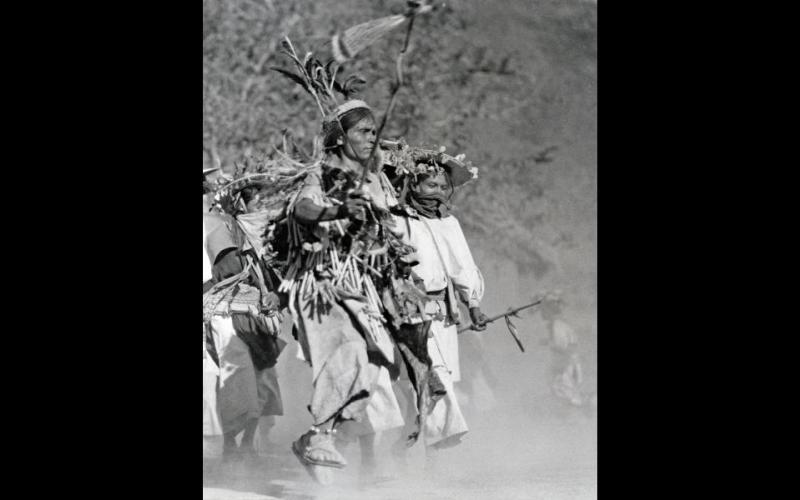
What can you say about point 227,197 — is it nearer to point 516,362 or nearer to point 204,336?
point 204,336

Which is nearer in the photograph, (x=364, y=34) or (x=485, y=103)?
(x=364, y=34)

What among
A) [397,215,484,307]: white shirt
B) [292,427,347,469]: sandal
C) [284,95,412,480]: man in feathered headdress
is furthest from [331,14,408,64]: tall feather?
[292,427,347,469]: sandal

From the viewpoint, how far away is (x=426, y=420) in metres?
7.80

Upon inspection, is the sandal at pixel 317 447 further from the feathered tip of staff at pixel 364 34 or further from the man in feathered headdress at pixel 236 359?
the feathered tip of staff at pixel 364 34

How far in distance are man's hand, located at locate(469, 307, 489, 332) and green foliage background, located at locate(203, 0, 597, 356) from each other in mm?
146

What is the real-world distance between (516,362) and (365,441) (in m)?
0.80

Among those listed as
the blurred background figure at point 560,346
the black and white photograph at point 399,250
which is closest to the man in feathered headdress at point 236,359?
the black and white photograph at point 399,250

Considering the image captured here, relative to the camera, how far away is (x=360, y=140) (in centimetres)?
767

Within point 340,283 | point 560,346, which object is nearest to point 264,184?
point 340,283

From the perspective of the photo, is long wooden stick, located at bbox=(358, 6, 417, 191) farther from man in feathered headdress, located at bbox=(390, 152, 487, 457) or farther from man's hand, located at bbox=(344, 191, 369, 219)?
man in feathered headdress, located at bbox=(390, 152, 487, 457)

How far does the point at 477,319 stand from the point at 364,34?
4.63 feet

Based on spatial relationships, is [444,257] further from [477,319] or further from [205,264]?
[205,264]

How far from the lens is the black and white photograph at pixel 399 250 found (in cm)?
765

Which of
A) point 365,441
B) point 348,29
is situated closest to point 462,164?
point 348,29
